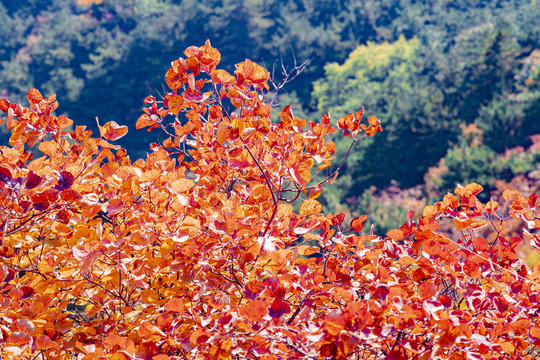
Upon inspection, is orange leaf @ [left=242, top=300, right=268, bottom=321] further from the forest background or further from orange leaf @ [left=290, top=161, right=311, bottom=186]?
the forest background

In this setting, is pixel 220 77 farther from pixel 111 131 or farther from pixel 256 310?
pixel 256 310

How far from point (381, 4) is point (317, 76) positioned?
21.1 ft

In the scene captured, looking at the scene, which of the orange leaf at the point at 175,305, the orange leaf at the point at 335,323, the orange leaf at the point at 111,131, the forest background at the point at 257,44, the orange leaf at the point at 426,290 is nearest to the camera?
the orange leaf at the point at 335,323

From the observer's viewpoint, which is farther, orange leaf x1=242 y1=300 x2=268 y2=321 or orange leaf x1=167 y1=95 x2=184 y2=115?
orange leaf x1=167 y1=95 x2=184 y2=115

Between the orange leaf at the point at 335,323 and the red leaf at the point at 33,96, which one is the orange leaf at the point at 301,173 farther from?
the red leaf at the point at 33,96

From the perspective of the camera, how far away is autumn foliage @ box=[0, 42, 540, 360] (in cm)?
116


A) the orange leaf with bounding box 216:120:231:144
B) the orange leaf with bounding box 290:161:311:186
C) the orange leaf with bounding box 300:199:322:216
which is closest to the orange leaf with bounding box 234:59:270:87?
the orange leaf with bounding box 216:120:231:144

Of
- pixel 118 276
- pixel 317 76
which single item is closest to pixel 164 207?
pixel 118 276

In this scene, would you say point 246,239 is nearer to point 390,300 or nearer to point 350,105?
point 390,300

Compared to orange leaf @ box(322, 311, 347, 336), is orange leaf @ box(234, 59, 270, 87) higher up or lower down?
higher up

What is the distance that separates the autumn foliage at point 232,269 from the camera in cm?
116

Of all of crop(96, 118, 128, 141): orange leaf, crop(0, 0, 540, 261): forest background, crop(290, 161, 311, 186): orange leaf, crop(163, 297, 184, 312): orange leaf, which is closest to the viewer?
crop(163, 297, 184, 312): orange leaf

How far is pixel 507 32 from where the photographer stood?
13469mm

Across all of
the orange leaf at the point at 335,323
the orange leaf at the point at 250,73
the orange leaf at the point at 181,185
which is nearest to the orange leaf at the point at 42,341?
the orange leaf at the point at 181,185
